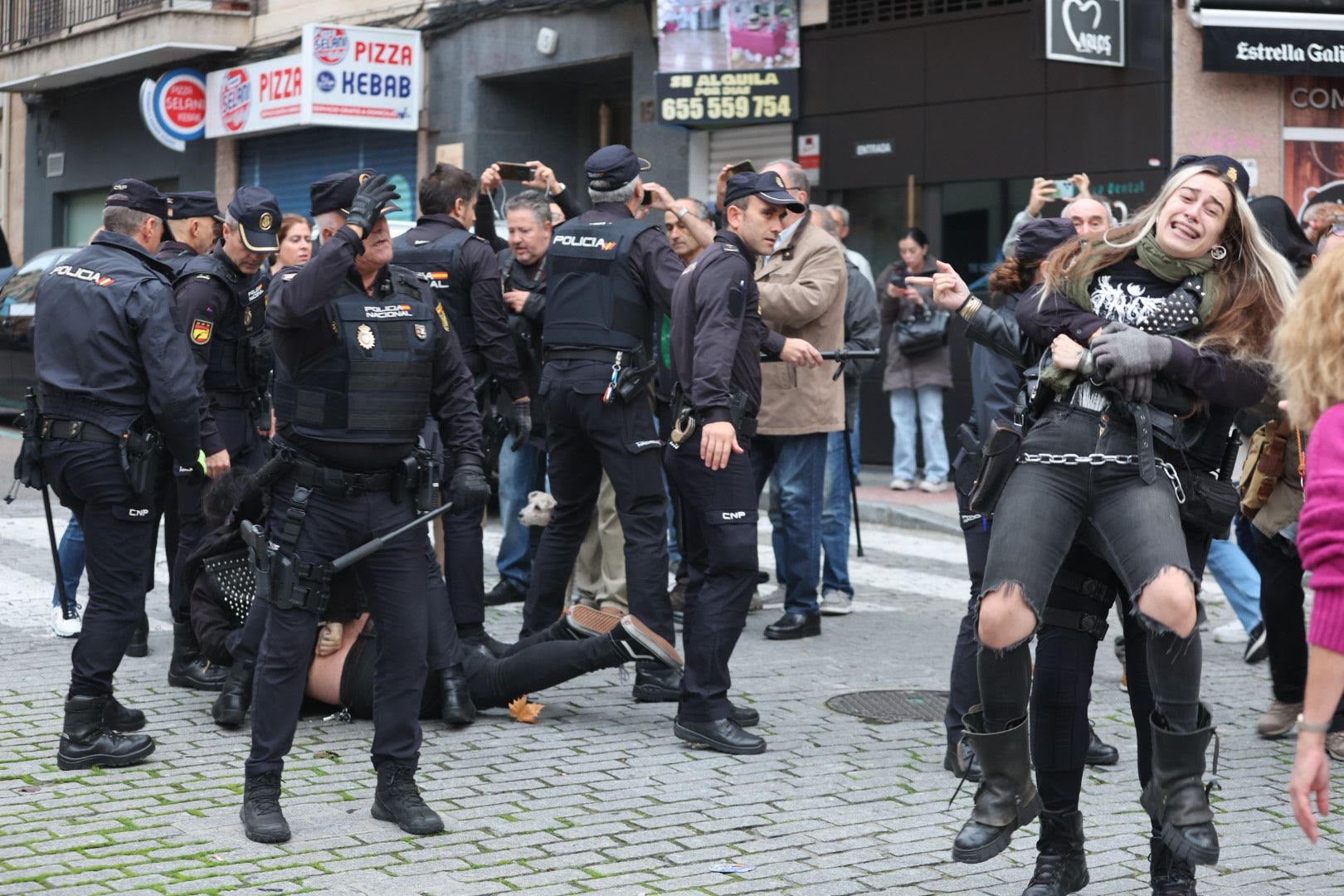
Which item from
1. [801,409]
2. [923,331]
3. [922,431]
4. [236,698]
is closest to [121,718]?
[236,698]

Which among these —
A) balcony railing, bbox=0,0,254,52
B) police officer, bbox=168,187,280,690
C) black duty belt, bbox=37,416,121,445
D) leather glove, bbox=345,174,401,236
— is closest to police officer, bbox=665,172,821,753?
leather glove, bbox=345,174,401,236

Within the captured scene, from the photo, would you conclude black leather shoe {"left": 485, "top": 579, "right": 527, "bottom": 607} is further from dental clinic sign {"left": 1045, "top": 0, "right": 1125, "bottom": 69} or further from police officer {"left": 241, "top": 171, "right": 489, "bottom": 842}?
dental clinic sign {"left": 1045, "top": 0, "right": 1125, "bottom": 69}

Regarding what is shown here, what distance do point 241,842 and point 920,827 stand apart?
1.96 meters

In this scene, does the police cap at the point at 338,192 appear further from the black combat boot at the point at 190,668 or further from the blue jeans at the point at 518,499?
the blue jeans at the point at 518,499

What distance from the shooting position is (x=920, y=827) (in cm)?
536

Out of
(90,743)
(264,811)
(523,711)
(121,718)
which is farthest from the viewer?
(523,711)

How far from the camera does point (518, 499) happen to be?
925 centimetres

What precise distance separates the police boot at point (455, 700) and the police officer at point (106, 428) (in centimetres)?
105

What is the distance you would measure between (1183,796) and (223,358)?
4674 mm

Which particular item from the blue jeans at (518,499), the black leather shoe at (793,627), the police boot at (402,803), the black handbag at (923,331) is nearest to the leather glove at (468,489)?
the police boot at (402,803)

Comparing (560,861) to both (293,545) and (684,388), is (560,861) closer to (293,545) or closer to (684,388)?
(293,545)

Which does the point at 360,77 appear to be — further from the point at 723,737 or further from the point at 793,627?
the point at 723,737

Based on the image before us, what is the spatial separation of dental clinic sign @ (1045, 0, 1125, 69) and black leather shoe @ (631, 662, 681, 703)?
8044 mm

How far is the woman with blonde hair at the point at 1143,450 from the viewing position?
4324mm
